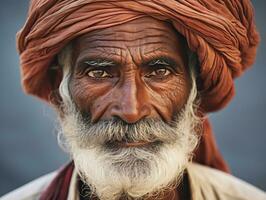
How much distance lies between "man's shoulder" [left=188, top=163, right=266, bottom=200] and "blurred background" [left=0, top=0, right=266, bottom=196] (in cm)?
253

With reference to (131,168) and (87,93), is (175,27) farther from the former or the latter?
(131,168)

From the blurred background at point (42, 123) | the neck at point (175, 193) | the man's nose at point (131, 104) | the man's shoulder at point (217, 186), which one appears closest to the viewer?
the man's nose at point (131, 104)

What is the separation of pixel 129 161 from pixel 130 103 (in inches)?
9.2

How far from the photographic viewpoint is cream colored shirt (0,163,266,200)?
110 inches

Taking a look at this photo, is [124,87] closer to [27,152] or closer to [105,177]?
[105,177]

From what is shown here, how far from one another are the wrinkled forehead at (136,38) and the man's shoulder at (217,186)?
619mm

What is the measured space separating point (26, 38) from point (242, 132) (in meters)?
3.39

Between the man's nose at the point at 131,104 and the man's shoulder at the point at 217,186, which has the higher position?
the man's nose at the point at 131,104

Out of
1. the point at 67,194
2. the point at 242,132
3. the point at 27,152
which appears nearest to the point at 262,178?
the point at 242,132

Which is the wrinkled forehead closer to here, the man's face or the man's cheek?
the man's face

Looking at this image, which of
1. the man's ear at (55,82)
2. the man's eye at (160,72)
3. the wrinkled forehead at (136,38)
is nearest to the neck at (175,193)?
the man's ear at (55,82)

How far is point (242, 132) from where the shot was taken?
574 centimetres

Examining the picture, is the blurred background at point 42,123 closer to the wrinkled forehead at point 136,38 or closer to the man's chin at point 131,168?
the man's chin at point 131,168

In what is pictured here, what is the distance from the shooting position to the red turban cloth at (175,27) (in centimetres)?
246
